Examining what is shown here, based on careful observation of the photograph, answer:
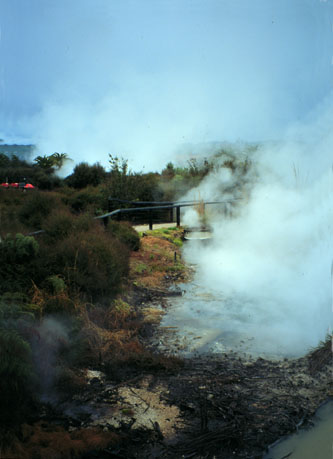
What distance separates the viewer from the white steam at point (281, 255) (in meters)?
6.09

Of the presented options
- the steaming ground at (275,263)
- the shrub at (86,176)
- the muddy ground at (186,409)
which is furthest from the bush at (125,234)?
the shrub at (86,176)

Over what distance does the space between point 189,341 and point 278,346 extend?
1.11 metres

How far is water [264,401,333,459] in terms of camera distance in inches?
135

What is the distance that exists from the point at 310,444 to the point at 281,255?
20.9ft

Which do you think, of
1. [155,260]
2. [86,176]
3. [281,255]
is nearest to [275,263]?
[281,255]

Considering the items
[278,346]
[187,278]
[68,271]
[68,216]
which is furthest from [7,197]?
[278,346]

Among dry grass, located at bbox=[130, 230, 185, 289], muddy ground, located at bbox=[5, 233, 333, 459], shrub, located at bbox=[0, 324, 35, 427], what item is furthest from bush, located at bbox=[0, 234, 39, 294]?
dry grass, located at bbox=[130, 230, 185, 289]

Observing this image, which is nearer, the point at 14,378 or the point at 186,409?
the point at 14,378

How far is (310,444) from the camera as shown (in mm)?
3549

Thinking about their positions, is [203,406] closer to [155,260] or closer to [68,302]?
[68,302]

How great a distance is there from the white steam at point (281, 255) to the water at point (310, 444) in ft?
4.78

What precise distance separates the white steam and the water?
1456 millimetres

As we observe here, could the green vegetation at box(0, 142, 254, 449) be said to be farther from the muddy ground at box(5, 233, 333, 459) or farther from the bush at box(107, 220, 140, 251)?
the muddy ground at box(5, 233, 333, 459)

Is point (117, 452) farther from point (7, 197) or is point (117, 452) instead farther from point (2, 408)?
point (7, 197)
